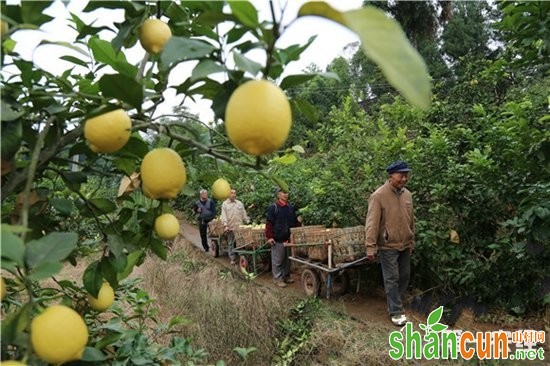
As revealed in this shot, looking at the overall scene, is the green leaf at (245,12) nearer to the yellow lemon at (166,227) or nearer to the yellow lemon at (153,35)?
the yellow lemon at (153,35)

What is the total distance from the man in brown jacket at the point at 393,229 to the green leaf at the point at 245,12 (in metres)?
3.83

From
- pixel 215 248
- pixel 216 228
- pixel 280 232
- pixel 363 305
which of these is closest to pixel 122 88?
pixel 363 305

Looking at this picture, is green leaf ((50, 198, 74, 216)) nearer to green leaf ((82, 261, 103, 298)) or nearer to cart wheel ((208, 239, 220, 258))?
green leaf ((82, 261, 103, 298))

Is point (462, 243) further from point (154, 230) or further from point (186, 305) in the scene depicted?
point (154, 230)

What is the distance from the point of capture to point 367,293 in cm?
560

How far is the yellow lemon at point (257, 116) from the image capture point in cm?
64

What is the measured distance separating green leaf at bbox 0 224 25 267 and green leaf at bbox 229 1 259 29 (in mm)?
418

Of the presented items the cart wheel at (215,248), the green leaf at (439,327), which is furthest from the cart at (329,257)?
the cart wheel at (215,248)

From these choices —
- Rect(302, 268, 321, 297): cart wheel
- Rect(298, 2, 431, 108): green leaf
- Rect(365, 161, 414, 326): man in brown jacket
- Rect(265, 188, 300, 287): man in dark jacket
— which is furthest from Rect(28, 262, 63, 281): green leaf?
Rect(265, 188, 300, 287): man in dark jacket

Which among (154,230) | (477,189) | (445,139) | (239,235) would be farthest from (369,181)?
(154,230)

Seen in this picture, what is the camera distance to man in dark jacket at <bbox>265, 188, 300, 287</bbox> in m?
6.63

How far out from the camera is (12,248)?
67 centimetres

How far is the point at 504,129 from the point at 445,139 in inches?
38.4

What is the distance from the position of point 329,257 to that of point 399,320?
43.9 inches
